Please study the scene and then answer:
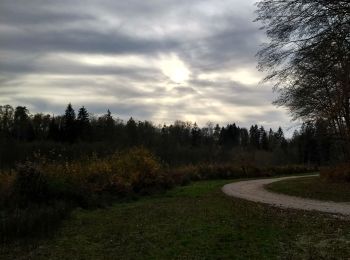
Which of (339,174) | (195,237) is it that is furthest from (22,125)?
(195,237)

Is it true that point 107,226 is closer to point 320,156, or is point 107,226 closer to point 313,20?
point 313,20

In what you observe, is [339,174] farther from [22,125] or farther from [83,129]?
[22,125]

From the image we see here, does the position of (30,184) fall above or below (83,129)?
below

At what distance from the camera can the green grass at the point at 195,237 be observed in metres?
8.96

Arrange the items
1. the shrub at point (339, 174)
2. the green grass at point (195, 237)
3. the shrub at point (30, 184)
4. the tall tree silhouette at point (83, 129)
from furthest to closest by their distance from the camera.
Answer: the tall tree silhouette at point (83, 129) → the shrub at point (339, 174) → the shrub at point (30, 184) → the green grass at point (195, 237)

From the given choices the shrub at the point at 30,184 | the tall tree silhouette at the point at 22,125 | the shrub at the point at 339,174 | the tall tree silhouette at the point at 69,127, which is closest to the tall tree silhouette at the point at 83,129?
the tall tree silhouette at the point at 69,127

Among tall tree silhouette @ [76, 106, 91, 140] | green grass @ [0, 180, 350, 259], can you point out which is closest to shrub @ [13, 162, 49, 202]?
green grass @ [0, 180, 350, 259]

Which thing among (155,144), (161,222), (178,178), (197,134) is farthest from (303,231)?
(197,134)

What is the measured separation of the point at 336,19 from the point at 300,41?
5.07 feet

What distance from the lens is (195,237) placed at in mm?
10422

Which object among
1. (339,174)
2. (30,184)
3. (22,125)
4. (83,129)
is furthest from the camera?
(22,125)

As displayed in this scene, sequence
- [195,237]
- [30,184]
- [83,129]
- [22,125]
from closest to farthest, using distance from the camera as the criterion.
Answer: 1. [195,237]
2. [30,184]
3. [83,129]
4. [22,125]

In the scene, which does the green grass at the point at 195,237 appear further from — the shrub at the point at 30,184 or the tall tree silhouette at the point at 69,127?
the tall tree silhouette at the point at 69,127

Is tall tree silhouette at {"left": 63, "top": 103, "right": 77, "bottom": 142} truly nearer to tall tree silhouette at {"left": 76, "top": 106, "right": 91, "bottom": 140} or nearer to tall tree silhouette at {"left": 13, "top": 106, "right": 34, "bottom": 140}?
tall tree silhouette at {"left": 76, "top": 106, "right": 91, "bottom": 140}
